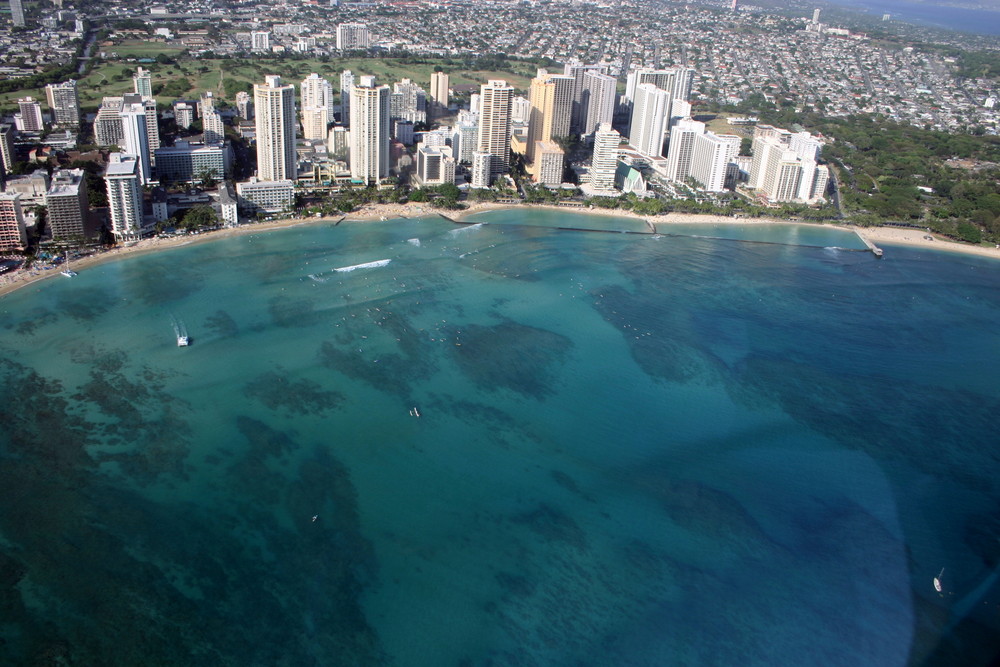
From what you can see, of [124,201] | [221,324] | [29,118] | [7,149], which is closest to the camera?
[221,324]

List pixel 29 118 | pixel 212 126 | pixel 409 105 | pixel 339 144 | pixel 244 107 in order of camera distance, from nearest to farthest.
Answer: pixel 339 144, pixel 29 118, pixel 212 126, pixel 244 107, pixel 409 105

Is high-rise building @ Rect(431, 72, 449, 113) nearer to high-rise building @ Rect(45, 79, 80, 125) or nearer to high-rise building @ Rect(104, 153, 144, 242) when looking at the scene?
high-rise building @ Rect(45, 79, 80, 125)

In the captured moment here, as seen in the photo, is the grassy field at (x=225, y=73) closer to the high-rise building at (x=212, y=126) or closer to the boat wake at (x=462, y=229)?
the high-rise building at (x=212, y=126)

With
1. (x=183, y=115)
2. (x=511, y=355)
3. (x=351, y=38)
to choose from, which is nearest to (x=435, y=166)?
(x=183, y=115)

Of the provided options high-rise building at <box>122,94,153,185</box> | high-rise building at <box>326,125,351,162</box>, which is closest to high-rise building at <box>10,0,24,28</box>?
high-rise building at <box>122,94,153,185</box>

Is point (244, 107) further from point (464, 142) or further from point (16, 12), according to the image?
point (16, 12)
